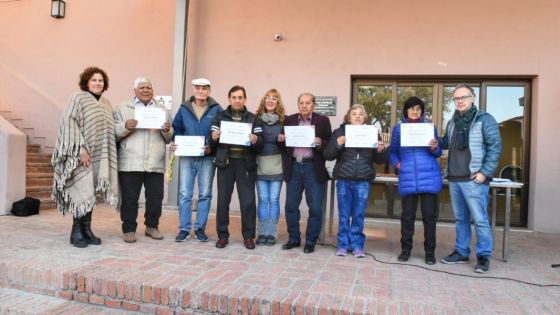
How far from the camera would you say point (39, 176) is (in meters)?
7.28

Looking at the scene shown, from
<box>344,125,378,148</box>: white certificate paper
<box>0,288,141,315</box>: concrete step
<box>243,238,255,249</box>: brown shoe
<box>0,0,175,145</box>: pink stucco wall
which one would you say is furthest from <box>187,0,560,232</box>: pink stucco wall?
<box>0,288,141,315</box>: concrete step

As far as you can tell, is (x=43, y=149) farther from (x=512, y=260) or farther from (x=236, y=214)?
(x=512, y=260)

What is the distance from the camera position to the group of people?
3.95 m

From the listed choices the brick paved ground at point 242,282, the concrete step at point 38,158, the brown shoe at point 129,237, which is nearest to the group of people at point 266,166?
the brown shoe at point 129,237

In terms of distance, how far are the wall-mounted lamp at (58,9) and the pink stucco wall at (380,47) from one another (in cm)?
274

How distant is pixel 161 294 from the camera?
310 cm

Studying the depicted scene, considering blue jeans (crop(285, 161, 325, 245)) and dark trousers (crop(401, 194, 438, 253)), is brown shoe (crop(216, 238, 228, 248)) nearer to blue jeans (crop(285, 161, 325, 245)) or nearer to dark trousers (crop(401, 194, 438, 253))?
blue jeans (crop(285, 161, 325, 245))

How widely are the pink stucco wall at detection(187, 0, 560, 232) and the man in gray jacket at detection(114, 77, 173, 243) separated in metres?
2.66

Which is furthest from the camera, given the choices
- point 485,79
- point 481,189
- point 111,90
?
point 111,90

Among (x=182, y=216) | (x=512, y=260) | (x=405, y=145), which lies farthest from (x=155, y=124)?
(x=512, y=260)

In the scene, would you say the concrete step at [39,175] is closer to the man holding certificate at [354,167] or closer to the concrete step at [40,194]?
the concrete step at [40,194]

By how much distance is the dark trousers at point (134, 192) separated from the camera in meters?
4.51

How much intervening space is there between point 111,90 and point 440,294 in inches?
264

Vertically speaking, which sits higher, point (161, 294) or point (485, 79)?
point (485, 79)
